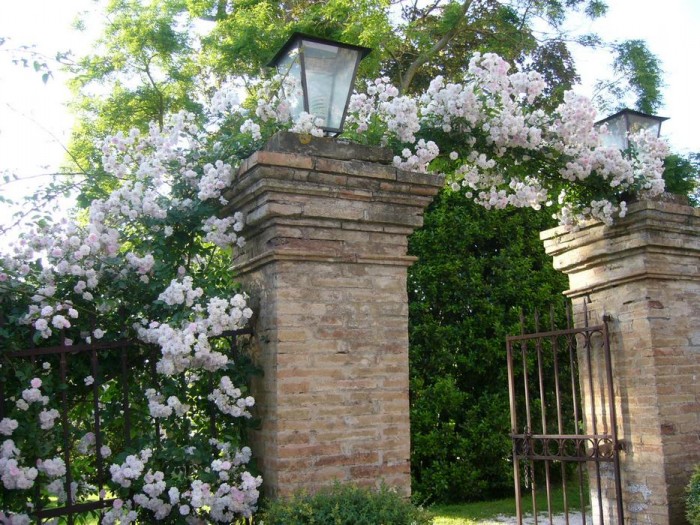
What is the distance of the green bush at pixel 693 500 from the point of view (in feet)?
17.4

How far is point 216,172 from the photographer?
4402 mm

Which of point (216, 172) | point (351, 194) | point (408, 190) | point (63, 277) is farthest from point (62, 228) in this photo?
point (408, 190)

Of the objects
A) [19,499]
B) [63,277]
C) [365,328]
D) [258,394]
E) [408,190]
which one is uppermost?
[408,190]

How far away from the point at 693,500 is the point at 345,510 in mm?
3082

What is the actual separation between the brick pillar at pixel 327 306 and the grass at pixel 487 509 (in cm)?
465

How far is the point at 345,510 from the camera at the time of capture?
3.72 m

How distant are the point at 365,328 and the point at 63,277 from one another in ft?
5.73

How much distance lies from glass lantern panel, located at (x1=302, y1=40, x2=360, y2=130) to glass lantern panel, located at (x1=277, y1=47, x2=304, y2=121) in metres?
0.07

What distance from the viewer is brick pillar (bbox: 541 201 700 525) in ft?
18.6

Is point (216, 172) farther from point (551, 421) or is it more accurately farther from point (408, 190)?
point (551, 421)

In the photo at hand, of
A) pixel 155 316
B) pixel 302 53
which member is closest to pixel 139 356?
pixel 155 316

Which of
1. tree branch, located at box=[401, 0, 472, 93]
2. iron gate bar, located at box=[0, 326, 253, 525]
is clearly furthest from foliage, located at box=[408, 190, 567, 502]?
iron gate bar, located at box=[0, 326, 253, 525]

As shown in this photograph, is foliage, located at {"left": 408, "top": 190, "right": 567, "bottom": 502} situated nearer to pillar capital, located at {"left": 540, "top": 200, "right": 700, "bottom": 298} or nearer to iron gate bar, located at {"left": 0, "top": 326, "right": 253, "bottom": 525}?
pillar capital, located at {"left": 540, "top": 200, "right": 700, "bottom": 298}

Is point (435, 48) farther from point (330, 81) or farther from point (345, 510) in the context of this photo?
point (345, 510)
